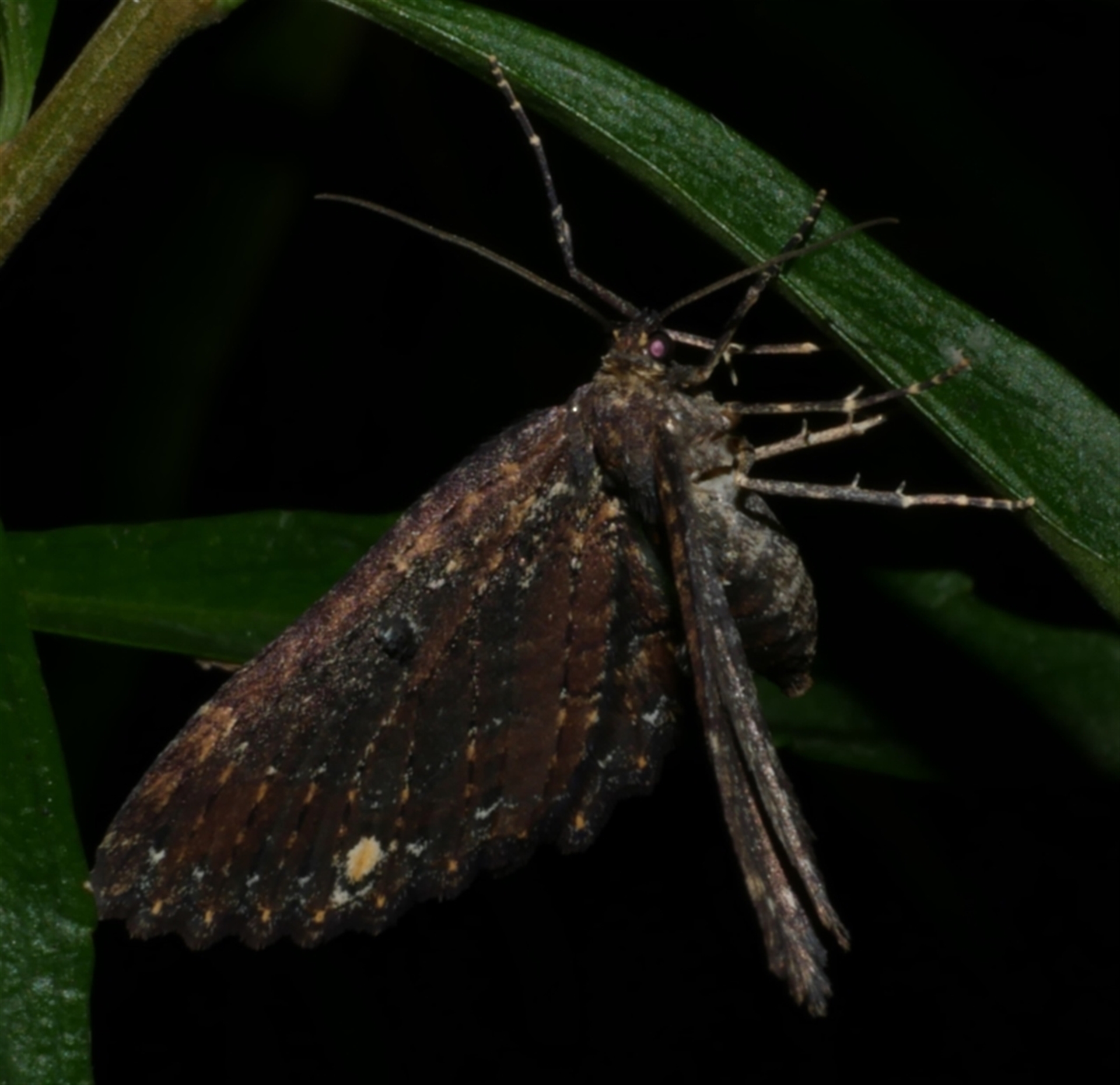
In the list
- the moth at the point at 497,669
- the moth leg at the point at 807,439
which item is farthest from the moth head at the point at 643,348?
the moth leg at the point at 807,439

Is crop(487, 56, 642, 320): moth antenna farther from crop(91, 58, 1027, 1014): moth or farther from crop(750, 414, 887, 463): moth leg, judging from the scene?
crop(750, 414, 887, 463): moth leg

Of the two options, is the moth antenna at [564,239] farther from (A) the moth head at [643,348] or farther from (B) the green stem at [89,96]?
(B) the green stem at [89,96]

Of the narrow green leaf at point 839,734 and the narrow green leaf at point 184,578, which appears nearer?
the narrow green leaf at point 184,578

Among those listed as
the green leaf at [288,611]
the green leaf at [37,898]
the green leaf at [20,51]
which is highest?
the green leaf at [20,51]

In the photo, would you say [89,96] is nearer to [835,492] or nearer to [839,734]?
[835,492]

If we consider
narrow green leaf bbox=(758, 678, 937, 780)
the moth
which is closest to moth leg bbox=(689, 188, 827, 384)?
the moth

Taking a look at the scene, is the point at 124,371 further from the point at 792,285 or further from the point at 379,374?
the point at 792,285

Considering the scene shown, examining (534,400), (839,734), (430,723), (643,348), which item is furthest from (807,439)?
(534,400)
